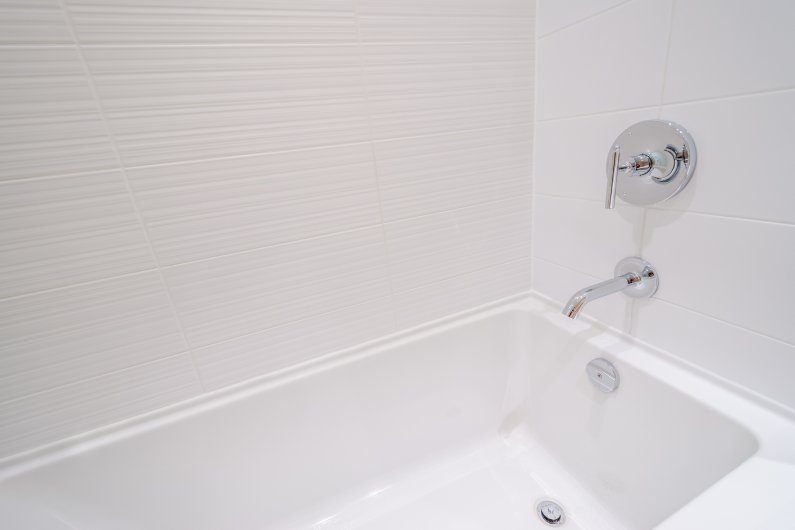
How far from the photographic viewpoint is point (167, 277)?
2.33 feet

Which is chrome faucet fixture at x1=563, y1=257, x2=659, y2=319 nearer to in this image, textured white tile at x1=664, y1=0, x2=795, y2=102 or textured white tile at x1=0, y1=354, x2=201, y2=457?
textured white tile at x1=664, y1=0, x2=795, y2=102

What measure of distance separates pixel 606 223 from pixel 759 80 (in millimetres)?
354

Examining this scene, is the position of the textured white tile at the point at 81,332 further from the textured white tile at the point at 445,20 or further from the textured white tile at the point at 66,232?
the textured white tile at the point at 445,20

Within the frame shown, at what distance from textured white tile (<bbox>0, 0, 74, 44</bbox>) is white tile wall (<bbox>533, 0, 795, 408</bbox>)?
100 cm

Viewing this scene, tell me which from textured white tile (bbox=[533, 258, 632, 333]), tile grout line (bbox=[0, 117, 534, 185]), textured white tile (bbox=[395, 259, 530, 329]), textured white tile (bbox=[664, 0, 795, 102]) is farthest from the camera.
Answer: textured white tile (bbox=[395, 259, 530, 329])

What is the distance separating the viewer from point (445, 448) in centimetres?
105

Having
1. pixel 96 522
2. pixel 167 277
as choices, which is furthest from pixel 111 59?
pixel 96 522

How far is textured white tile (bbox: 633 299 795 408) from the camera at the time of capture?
59 centimetres

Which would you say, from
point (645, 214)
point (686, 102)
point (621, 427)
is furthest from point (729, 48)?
point (621, 427)

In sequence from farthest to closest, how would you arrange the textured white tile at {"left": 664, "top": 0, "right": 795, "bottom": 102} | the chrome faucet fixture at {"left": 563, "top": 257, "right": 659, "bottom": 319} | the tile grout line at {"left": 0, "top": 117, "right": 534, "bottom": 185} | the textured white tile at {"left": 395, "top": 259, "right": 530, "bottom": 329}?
the textured white tile at {"left": 395, "top": 259, "right": 530, "bottom": 329} < the chrome faucet fixture at {"left": 563, "top": 257, "right": 659, "bottom": 319} < the tile grout line at {"left": 0, "top": 117, "right": 534, "bottom": 185} < the textured white tile at {"left": 664, "top": 0, "right": 795, "bottom": 102}

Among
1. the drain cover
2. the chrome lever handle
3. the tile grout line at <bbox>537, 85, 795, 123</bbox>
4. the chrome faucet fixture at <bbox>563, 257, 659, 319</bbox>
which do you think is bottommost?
the drain cover

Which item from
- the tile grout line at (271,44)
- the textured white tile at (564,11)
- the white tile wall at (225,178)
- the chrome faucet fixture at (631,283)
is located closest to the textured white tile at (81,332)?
the white tile wall at (225,178)

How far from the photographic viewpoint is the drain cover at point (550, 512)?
881mm

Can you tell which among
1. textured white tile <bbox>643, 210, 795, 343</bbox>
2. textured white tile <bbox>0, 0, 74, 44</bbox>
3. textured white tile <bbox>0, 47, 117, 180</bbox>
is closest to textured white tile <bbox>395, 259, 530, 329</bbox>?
textured white tile <bbox>643, 210, 795, 343</bbox>
